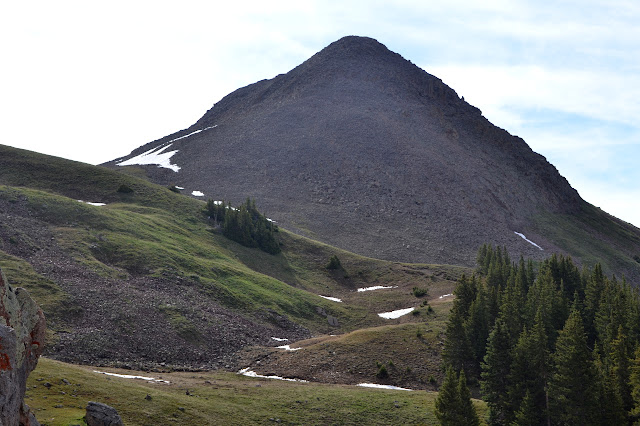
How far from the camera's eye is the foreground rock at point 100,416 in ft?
104

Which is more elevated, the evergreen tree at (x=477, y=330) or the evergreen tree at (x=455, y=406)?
the evergreen tree at (x=477, y=330)

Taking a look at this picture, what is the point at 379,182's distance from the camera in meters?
190

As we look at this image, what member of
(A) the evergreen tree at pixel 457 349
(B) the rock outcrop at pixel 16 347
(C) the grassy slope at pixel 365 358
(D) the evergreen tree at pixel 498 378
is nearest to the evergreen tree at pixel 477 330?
(A) the evergreen tree at pixel 457 349

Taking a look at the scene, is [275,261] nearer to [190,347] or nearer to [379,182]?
[190,347]

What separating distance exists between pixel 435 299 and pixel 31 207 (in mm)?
64573

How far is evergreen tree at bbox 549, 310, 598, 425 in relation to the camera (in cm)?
4275

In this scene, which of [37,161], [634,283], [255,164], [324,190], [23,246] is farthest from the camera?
[255,164]

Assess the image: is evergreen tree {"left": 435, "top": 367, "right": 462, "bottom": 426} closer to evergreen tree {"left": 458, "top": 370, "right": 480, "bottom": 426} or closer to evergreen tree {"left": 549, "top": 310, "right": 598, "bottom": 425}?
evergreen tree {"left": 458, "top": 370, "right": 480, "bottom": 426}

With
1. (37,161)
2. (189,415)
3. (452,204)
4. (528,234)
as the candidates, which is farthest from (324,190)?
(189,415)

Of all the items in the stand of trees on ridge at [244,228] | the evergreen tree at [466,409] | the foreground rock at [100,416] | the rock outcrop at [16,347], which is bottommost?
the foreground rock at [100,416]

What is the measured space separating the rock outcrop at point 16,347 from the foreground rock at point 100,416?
28.0 ft

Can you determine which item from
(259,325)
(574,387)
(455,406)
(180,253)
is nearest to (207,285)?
(180,253)

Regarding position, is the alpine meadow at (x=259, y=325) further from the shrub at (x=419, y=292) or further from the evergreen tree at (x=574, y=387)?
the shrub at (x=419, y=292)

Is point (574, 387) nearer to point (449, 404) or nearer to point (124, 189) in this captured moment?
point (449, 404)
